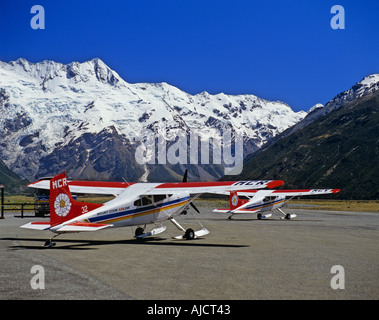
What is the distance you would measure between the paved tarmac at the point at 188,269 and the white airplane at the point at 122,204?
113cm

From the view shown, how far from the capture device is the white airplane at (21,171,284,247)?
22.1m

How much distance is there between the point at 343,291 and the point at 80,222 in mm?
13296

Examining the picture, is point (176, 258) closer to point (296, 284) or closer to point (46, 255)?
point (46, 255)

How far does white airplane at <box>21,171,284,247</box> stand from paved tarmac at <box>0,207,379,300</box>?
1.13 m

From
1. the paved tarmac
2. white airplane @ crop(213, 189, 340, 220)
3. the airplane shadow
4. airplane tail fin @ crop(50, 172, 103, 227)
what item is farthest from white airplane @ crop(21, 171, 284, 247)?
white airplane @ crop(213, 189, 340, 220)

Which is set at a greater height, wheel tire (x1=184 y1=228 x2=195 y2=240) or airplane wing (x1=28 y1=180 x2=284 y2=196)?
airplane wing (x1=28 y1=180 x2=284 y2=196)

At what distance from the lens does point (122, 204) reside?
24.6 meters

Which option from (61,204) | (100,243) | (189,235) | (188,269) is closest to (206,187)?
(189,235)

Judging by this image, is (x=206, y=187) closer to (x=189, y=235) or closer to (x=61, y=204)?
(x=189, y=235)

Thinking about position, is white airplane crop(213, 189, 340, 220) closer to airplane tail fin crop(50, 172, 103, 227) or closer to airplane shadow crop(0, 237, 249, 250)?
airplane shadow crop(0, 237, 249, 250)

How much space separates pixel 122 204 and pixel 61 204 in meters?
3.42
